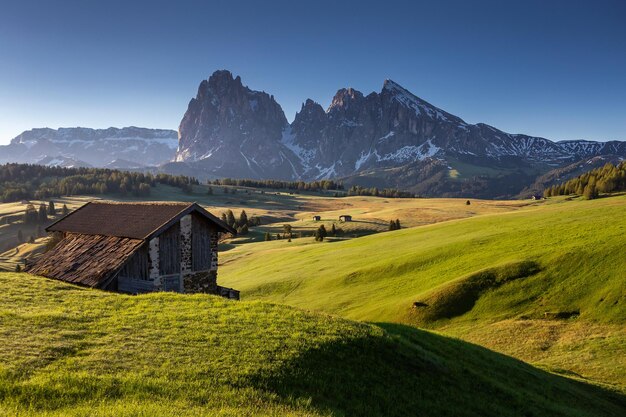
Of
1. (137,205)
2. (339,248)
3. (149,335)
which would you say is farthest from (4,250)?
(149,335)

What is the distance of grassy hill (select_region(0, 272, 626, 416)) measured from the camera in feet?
38.4

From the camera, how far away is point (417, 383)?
15477mm

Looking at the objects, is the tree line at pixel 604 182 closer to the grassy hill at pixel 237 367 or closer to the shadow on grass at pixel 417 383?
the shadow on grass at pixel 417 383

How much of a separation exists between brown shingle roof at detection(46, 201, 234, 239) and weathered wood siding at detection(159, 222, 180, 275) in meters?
0.93

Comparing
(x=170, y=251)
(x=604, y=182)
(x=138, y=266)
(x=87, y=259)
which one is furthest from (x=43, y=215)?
(x=604, y=182)

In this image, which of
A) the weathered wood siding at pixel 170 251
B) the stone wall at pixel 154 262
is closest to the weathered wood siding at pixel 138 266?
the stone wall at pixel 154 262

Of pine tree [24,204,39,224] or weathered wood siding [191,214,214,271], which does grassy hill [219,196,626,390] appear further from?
pine tree [24,204,39,224]

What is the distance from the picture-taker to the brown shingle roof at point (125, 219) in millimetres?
32188

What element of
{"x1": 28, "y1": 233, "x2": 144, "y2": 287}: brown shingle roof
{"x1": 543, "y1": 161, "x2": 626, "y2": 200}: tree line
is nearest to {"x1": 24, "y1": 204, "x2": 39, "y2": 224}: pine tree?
{"x1": 28, "y1": 233, "x2": 144, "y2": 287}: brown shingle roof

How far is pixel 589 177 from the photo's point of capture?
151875mm

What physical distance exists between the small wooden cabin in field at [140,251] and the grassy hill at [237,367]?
759 cm

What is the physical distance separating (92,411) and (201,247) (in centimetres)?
2412

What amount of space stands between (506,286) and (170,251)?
27993mm

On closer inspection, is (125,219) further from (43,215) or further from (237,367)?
(43,215)
